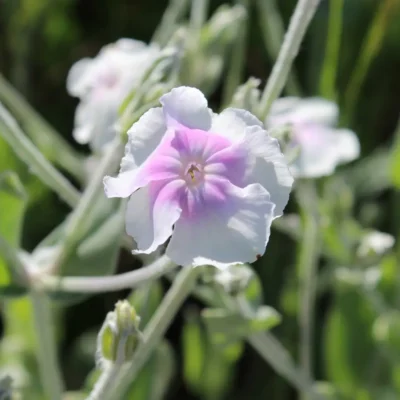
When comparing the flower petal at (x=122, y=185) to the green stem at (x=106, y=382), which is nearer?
the flower petal at (x=122, y=185)

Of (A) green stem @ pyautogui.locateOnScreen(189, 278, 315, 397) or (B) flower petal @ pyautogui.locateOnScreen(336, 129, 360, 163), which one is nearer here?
(A) green stem @ pyautogui.locateOnScreen(189, 278, 315, 397)

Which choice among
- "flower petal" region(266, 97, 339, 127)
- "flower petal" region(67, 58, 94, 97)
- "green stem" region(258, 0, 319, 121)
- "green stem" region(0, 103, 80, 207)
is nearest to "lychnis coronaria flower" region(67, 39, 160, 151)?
"flower petal" region(67, 58, 94, 97)

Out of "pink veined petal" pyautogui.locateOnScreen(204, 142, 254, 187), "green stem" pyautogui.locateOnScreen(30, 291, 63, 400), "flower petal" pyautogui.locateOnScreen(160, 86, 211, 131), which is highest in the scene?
"flower petal" pyautogui.locateOnScreen(160, 86, 211, 131)

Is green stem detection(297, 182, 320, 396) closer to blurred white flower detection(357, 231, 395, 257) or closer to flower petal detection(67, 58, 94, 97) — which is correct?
blurred white flower detection(357, 231, 395, 257)

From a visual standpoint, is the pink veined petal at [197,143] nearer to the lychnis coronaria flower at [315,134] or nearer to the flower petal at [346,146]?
the lychnis coronaria flower at [315,134]

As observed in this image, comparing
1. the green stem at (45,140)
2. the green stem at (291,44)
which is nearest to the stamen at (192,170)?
the green stem at (291,44)

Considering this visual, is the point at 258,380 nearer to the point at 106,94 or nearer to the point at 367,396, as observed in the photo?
the point at 367,396
